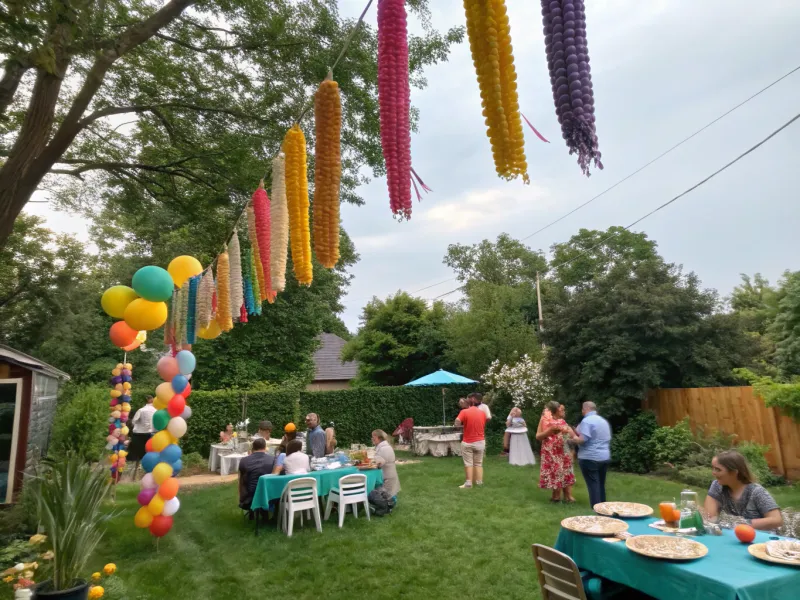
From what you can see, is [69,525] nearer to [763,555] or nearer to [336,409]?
[763,555]

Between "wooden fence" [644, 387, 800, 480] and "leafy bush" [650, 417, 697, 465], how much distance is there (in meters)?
0.38

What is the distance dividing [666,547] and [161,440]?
18.1ft

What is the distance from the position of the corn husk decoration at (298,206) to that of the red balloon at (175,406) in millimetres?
4203

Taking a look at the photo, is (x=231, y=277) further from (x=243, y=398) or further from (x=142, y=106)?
(x=243, y=398)

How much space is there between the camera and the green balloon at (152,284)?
4.86 metres

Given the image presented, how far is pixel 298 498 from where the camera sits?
6352mm

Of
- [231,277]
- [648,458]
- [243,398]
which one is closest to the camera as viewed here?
[231,277]

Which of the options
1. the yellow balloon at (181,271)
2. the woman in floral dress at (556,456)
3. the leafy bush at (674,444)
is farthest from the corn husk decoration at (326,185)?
the leafy bush at (674,444)

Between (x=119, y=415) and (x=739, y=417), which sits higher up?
(x=119, y=415)

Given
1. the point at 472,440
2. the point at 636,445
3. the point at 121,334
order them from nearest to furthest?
the point at 121,334, the point at 472,440, the point at 636,445

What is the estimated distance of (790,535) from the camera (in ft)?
10.8

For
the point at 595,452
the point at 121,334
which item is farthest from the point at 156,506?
the point at 595,452

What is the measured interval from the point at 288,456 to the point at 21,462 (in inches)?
168

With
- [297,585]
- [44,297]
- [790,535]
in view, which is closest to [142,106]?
[297,585]
